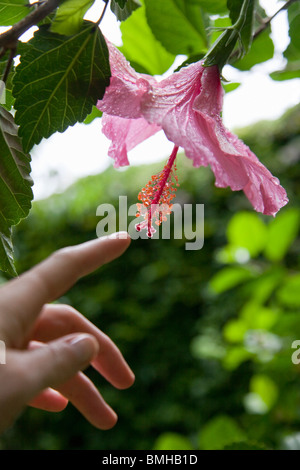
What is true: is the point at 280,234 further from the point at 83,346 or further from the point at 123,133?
the point at 83,346

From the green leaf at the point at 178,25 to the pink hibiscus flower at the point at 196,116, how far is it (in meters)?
0.11

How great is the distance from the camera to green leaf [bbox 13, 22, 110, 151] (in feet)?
1.07

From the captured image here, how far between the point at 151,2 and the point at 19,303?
347 millimetres

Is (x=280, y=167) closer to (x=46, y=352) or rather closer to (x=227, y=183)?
(x=227, y=183)

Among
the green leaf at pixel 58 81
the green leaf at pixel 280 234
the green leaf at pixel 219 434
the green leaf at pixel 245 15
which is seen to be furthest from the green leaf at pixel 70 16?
the green leaf at pixel 219 434

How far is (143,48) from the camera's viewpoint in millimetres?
516

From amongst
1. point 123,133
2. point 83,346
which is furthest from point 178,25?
point 83,346

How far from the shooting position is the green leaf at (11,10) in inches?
14.6

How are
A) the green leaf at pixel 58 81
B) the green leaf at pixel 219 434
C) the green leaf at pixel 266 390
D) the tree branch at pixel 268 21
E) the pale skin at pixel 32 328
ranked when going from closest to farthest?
1. the pale skin at pixel 32 328
2. the green leaf at pixel 58 81
3. the tree branch at pixel 268 21
4. the green leaf at pixel 219 434
5. the green leaf at pixel 266 390

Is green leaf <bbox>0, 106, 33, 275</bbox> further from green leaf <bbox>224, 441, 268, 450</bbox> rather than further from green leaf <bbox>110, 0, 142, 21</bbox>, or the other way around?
green leaf <bbox>224, 441, 268, 450</bbox>

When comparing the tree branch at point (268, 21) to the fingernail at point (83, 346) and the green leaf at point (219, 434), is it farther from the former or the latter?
the green leaf at point (219, 434)
